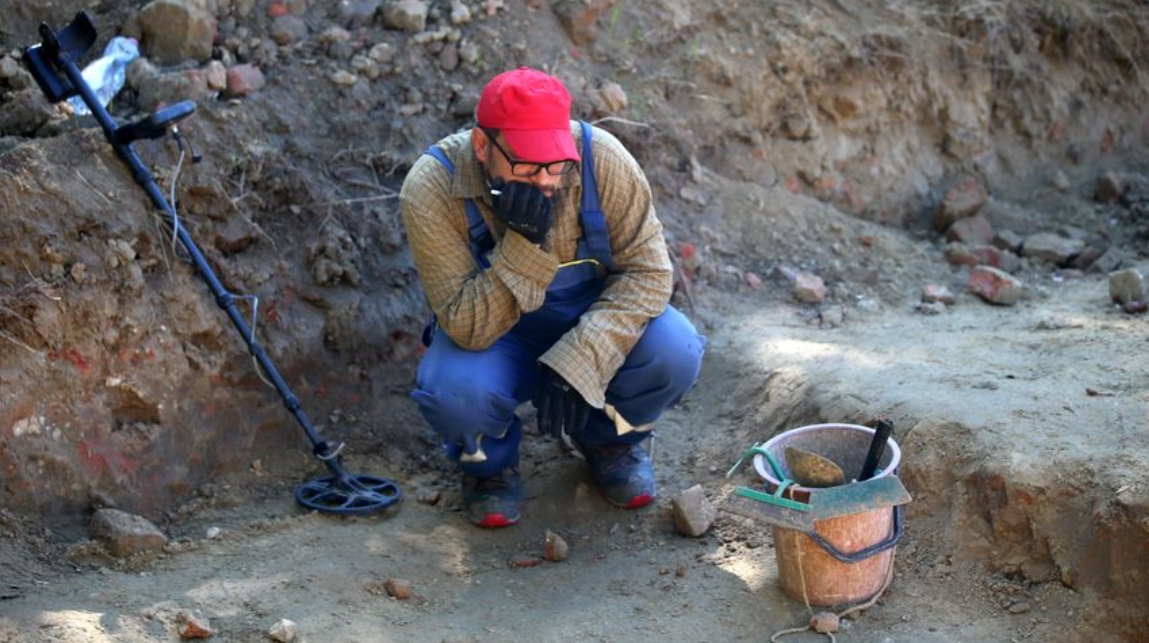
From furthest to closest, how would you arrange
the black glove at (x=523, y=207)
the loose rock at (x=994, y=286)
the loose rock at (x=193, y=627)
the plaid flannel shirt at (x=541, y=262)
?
the loose rock at (x=994, y=286) < the plaid flannel shirt at (x=541, y=262) < the black glove at (x=523, y=207) < the loose rock at (x=193, y=627)

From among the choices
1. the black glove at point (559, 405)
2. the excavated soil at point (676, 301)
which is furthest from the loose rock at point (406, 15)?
the black glove at point (559, 405)

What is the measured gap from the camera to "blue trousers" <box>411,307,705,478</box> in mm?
3812

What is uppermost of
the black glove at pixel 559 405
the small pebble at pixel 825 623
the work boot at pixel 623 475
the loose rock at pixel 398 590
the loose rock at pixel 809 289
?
the black glove at pixel 559 405

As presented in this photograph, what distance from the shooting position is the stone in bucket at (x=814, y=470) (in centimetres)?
333

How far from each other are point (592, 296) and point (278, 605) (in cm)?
134

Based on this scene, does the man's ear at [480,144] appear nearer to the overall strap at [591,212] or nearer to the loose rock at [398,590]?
the overall strap at [591,212]

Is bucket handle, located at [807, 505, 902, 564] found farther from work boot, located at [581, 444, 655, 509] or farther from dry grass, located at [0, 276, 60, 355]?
dry grass, located at [0, 276, 60, 355]

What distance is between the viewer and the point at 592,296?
13.0 ft

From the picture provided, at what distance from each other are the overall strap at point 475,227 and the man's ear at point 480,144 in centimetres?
12

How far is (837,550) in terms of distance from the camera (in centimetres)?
326

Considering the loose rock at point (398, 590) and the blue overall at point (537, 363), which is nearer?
the loose rock at point (398, 590)

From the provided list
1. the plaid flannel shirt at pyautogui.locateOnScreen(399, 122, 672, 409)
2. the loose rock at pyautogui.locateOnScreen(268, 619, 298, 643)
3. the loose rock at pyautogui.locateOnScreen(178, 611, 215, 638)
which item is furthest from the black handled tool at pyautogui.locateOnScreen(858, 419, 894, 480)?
the loose rock at pyautogui.locateOnScreen(178, 611, 215, 638)

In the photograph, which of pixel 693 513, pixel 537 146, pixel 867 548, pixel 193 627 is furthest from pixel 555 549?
pixel 537 146

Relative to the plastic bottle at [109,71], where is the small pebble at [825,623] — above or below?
below
